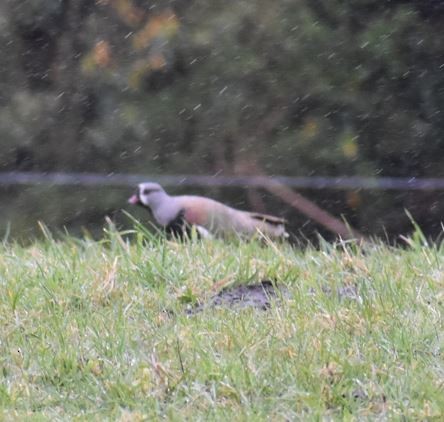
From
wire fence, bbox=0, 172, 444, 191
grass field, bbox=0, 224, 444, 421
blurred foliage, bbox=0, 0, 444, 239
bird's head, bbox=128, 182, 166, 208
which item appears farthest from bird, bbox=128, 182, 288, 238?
grass field, bbox=0, 224, 444, 421

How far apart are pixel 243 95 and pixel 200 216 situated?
101 inches

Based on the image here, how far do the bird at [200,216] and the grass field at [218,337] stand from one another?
1571 mm

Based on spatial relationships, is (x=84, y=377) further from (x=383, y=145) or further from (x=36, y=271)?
(x=383, y=145)

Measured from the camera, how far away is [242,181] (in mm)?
9195

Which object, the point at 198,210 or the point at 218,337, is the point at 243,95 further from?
the point at 218,337

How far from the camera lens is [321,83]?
373 inches

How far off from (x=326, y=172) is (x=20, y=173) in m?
2.80

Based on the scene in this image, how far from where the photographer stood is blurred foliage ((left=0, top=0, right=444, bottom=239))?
9430 mm

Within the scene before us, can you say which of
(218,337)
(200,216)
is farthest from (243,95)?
(218,337)

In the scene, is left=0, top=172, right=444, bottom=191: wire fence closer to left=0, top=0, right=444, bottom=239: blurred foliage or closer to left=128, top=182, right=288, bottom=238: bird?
left=0, top=0, right=444, bottom=239: blurred foliage

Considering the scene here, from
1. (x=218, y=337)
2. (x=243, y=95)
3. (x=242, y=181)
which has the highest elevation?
(x=218, y=337)

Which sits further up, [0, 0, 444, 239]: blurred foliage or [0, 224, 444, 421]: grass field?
[0, 224, 444, 421]: grass field

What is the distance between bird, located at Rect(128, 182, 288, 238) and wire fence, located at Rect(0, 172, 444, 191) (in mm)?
384

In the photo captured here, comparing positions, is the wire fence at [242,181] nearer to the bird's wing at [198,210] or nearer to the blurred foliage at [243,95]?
the blurred foliage at [243,95]
